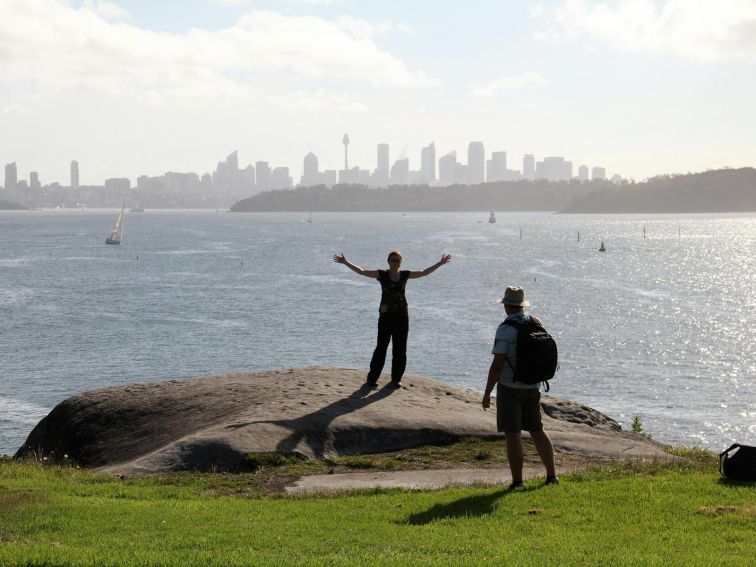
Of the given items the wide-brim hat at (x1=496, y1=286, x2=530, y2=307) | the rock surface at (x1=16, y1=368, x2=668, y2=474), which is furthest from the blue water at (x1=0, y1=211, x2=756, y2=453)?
the wide-brim hat at (x1=496, y1=286, x2=530, y2=307)

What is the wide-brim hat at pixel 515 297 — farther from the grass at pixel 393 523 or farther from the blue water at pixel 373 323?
the blue water at pixel 373 323

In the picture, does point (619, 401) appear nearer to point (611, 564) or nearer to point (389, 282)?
point (389, 282)

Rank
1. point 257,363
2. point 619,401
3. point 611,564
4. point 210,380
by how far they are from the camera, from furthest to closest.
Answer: point 257,363 → point 619,401 → point 210,380 → point 611,564

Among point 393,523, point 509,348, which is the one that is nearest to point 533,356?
point 509,348

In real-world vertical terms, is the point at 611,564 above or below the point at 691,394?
above

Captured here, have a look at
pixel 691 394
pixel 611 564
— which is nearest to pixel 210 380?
pixel 611 564

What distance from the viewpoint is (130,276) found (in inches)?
3684

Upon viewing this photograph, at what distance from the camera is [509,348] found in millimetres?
9344

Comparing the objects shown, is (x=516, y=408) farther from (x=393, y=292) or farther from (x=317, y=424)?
(x=393, y=292)

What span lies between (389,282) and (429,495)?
4619 millimetres

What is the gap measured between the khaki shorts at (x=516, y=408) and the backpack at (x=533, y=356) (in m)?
0.20

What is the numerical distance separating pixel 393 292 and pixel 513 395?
4.39m

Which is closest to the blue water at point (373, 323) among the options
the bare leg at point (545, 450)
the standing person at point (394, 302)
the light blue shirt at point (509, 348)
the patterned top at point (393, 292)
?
the standing person at point (394, 302)

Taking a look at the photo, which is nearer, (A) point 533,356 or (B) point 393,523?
(B) point 393,523
